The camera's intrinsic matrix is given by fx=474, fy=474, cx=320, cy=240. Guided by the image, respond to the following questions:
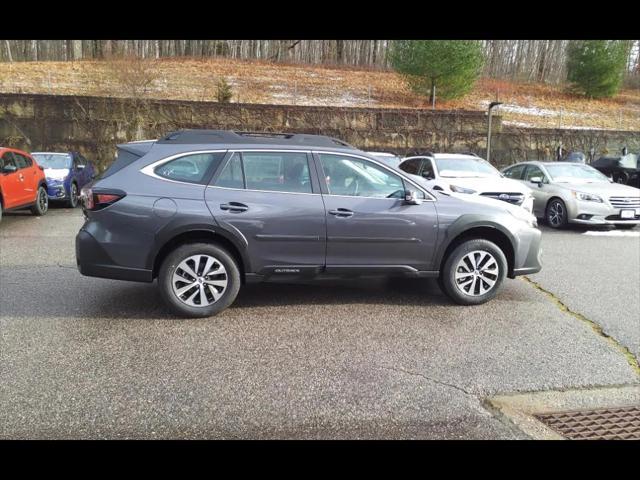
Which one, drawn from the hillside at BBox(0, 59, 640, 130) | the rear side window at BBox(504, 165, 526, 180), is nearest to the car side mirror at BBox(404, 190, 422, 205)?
the rear side window at BBox(504, 165, 526, 180)

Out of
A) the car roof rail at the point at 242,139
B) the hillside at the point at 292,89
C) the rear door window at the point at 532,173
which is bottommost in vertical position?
the rear door window at the point at 532,173

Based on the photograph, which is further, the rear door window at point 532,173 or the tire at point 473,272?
the rear door window at point 532,173

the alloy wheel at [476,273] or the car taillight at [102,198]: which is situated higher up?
the car taillight at [102,198]

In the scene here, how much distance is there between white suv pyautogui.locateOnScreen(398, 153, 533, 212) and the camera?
955cm

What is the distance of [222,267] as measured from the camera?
15.1 ft

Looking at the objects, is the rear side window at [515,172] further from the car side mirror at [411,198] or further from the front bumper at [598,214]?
the car side mirror at [411,198]

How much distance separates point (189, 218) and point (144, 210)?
42 centimetres

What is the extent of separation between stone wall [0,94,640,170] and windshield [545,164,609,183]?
988cm

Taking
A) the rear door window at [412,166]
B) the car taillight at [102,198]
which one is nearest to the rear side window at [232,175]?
the car taillight at [102,198]

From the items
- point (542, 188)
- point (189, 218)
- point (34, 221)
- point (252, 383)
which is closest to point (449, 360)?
point (252, 383)

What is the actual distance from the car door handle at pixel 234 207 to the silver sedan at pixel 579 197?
8.12 meters

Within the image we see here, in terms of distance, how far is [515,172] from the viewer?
12.4 m

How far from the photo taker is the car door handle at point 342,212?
15.5 feet

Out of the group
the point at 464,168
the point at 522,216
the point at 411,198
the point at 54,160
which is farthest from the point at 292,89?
the point at 411,198
